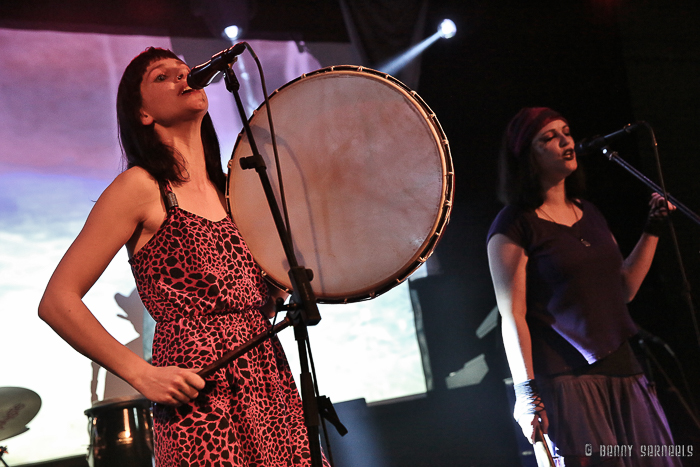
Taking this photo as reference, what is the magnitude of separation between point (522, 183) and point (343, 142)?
99 centimetres

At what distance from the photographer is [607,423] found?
1.73 metres

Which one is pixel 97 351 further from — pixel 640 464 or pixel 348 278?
pixel 640 464

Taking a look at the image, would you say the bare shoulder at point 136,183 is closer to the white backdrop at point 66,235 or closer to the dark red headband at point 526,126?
the dark red headband at point 526,126

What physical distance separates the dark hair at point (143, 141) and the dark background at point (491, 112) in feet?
7.33

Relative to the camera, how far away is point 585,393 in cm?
178

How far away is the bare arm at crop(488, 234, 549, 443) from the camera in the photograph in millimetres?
1897

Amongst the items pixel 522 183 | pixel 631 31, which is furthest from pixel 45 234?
pixel 631 31

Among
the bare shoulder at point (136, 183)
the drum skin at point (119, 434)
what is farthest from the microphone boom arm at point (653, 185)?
the drum skin at point (119, 434)

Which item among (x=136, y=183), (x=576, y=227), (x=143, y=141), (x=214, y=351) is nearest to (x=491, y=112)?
(x=576, y=227)

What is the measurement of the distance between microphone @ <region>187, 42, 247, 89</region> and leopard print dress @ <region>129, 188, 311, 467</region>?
0.85 feet

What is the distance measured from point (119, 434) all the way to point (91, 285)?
→ 78.2 inches

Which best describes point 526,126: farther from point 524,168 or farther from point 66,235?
point 66,235

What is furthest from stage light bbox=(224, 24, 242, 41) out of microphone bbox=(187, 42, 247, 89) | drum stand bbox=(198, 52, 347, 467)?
drum stand bbox=(198, 52, 347, 467)

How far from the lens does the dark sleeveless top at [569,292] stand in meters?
1.84
